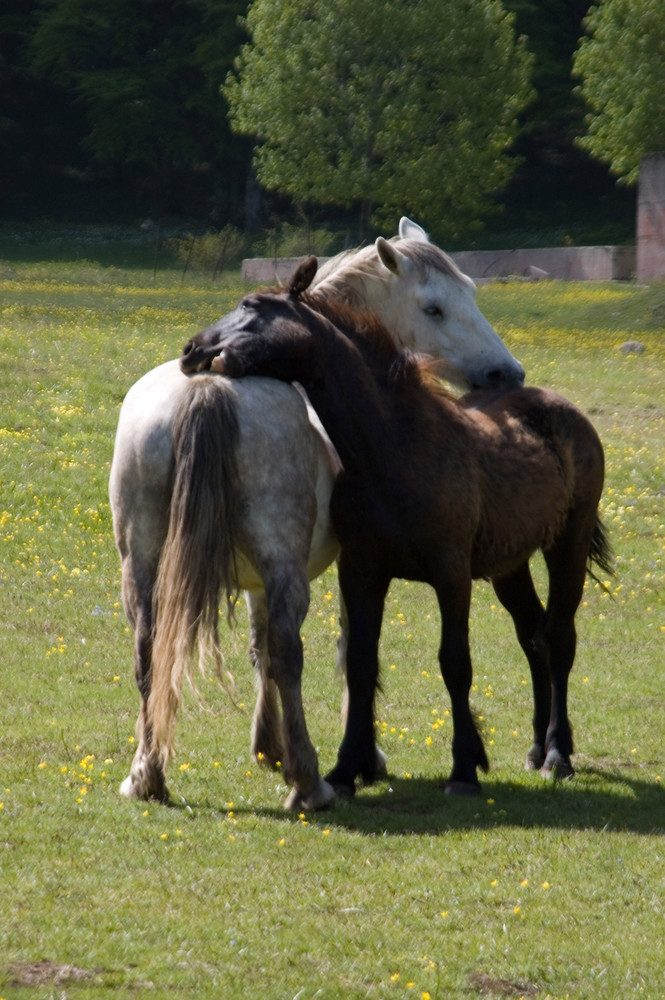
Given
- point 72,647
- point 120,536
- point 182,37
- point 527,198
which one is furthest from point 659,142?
point 120,536

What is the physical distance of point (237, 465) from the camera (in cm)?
636

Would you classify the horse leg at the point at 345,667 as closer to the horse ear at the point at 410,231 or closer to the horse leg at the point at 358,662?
the horse leg at the point at 358,662

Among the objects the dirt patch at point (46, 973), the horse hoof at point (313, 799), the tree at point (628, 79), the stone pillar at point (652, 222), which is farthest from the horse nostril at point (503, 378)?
the tree at point (628, 79)

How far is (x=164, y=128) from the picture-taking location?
190ft

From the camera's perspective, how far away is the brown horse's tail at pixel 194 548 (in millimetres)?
6223

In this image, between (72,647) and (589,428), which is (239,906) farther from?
(72,647)

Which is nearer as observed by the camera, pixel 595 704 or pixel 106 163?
pixel 595 704

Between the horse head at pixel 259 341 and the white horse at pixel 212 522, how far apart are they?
0.27 ft

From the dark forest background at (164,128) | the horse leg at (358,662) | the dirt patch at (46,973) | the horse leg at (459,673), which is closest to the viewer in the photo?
the dirt patch at (46,973)

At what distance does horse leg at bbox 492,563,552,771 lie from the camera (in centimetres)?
793

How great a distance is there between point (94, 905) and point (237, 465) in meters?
2.17

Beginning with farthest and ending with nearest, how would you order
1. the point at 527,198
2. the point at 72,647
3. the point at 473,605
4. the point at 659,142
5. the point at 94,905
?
1. the point at 527,198
2. the point at 659,142
3. the point at 473,605
4. the point at 72,647
5. the point at 94,905

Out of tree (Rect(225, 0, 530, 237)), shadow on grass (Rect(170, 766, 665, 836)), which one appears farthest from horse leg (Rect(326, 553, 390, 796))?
tree (Rect(225, 0, 530, 237))

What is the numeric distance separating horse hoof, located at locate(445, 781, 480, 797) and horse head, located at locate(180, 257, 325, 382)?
7.48 feet
